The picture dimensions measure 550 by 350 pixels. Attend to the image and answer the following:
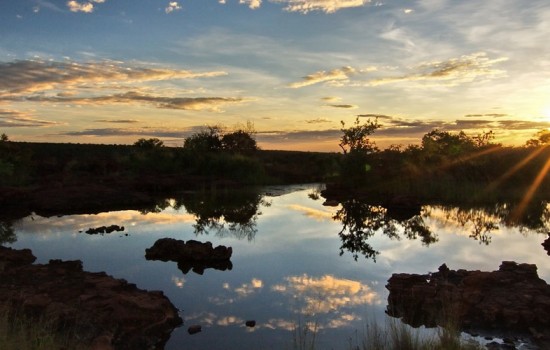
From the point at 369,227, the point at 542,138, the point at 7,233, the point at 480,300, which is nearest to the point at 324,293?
the point at 480,300

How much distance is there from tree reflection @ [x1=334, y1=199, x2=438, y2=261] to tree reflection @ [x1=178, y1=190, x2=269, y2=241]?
420 centimetres

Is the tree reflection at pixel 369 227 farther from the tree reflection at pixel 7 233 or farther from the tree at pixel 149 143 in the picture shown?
the tree at pixel 149 143

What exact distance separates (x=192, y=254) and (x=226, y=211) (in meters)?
11.4

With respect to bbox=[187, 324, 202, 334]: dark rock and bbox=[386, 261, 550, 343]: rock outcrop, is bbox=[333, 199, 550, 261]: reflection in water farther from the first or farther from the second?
bbox=[187, 324, 202, 334]: dark rock

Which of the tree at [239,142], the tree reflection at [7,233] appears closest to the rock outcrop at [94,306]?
the tree reflection at [7,233]

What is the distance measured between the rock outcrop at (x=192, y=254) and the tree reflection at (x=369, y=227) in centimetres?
448

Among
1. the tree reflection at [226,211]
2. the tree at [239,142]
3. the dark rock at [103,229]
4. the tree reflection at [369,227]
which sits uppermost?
the tree at [239,142]

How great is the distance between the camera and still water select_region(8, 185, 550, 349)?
30.5ft

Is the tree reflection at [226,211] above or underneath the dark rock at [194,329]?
underneath

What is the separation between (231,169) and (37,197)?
23.7m

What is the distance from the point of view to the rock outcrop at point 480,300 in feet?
28.6

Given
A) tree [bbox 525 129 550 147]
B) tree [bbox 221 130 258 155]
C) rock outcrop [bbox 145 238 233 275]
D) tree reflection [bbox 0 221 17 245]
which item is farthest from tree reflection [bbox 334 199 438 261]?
tree [bbox 525 129 550 147]

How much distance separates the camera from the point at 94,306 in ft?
28.9

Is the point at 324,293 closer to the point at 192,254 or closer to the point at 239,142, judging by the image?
the point at 192,254
